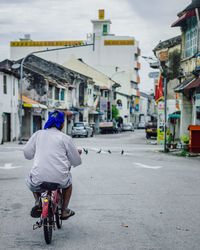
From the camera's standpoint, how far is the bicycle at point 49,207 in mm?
5236

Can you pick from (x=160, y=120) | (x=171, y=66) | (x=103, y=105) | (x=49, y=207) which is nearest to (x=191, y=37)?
(x=160, y=120)

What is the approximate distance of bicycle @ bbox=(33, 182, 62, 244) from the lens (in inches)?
206

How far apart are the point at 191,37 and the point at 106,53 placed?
234 feet

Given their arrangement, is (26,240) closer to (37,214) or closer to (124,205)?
(37,214)

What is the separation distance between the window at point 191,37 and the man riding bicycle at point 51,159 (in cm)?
1990

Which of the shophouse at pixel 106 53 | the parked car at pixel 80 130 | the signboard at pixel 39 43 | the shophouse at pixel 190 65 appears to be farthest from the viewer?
the signboard at pixel 39 43

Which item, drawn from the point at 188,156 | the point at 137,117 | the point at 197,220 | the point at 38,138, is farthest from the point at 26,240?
the point at 137,117

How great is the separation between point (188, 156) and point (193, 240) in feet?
52.9

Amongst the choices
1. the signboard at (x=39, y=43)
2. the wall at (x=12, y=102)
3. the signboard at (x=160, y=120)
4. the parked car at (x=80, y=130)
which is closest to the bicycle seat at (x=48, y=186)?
the signboard at (x=160, y=120)

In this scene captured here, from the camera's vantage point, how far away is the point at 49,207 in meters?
5.31

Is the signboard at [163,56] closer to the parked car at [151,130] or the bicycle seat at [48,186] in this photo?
the parked car at [151,130]

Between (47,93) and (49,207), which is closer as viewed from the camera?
(49,207)

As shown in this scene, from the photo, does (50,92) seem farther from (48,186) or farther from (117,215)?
(48,186)

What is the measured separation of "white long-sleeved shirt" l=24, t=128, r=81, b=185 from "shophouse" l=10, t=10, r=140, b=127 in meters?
84.1
